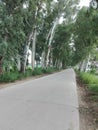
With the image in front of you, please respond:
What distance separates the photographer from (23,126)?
6344 millimetres

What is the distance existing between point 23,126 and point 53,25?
3392cm

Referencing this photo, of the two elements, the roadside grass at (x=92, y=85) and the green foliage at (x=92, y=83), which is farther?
the green foliage at (x=92, y=83)

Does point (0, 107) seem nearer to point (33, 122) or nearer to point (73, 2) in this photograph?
point (33, 122)

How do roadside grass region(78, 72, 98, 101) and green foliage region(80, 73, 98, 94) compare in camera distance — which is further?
Answer: green foliage region(80, 73, 98, 94)

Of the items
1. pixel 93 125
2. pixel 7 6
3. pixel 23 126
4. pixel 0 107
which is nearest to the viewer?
pixel 23 126

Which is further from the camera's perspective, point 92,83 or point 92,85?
point 92,83

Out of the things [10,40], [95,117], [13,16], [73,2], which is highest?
[73,2]

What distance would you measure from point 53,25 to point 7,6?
19.1 meters

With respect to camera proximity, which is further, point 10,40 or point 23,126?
point 10,40

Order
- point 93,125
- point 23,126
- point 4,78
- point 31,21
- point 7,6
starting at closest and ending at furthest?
point 23,126 → point 93,125 → point 4,78 → point 7,6 → point 31,21

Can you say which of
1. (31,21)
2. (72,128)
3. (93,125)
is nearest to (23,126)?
(72,128)

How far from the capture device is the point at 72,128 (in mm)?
6559

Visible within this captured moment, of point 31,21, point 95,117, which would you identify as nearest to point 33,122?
point 95,117

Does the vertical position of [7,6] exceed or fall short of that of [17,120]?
it exceeds it
